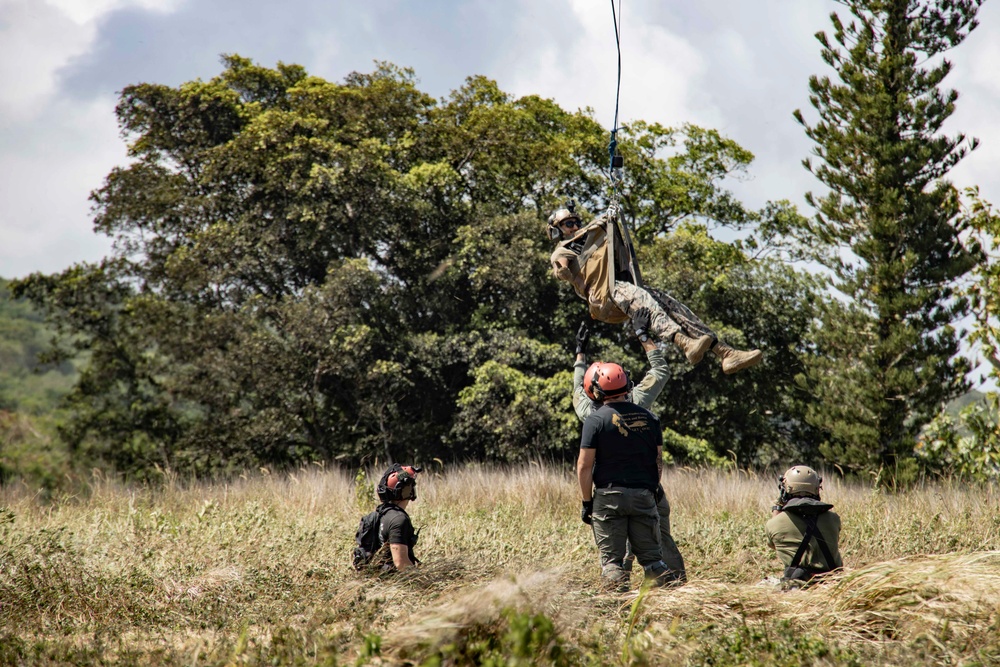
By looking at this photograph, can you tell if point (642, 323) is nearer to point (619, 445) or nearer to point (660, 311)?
point (660, 311)

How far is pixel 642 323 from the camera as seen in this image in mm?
6723

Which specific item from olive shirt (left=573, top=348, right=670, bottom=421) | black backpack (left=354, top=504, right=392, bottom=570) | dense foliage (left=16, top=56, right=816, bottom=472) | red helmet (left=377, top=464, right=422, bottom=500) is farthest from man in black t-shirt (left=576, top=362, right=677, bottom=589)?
dense foliage (left=16, top=56, right=816, bottom=472)

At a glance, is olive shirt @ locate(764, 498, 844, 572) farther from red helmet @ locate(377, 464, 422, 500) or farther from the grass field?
red helmet @ locate(377, 464, 422, 500)

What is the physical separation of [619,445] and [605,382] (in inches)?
16.4

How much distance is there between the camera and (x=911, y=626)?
4.98 metres

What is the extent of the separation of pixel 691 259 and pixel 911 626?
16266 mm

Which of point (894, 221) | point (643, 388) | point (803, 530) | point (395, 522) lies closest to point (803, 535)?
point (803, 530)

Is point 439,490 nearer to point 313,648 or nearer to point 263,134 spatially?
point 313,648

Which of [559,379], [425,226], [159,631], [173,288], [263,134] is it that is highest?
[263,134]

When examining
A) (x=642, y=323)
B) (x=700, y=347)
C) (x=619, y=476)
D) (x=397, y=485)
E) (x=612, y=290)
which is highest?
(x=612, y=290)

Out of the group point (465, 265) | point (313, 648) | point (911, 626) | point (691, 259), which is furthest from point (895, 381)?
point (313, 648)

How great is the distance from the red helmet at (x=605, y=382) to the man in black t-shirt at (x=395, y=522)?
1343 millimetres

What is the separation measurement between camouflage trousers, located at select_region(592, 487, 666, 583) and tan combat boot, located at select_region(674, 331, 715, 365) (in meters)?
1.16

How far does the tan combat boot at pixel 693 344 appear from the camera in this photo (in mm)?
6555
